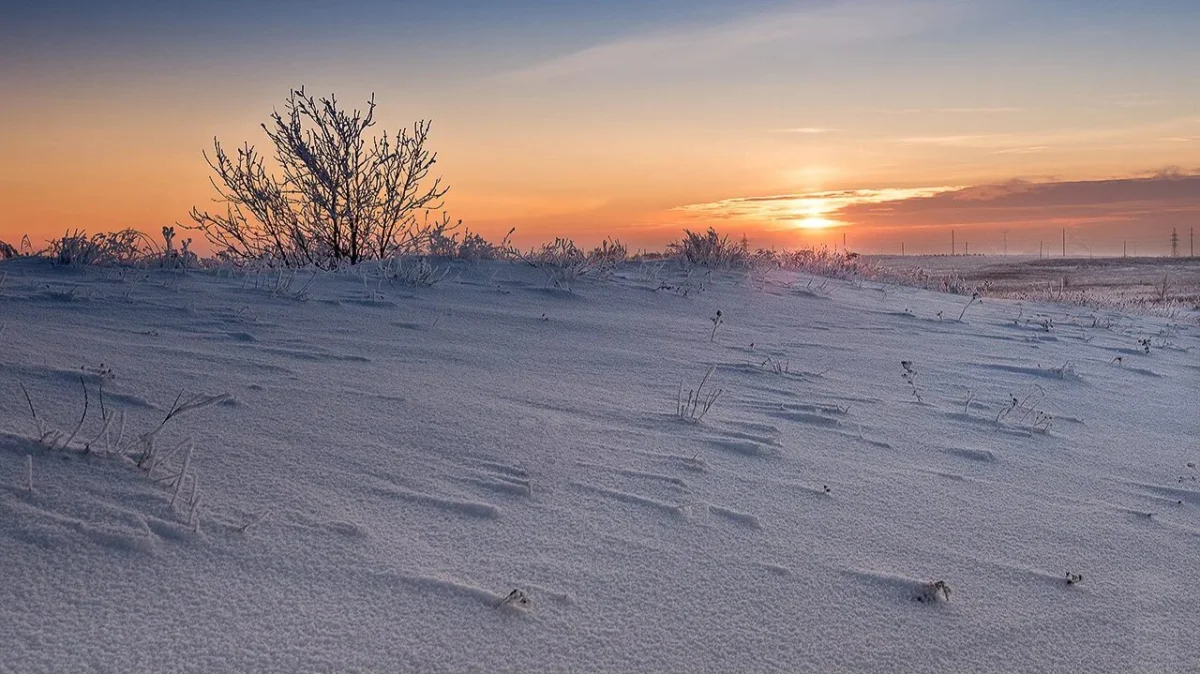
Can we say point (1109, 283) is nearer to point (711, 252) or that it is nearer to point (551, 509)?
point (711, 252)

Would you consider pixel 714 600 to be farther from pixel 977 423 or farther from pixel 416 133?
pixel 416 133

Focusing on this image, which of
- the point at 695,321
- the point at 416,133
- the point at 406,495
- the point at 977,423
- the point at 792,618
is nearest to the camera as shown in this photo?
the point at 792,618

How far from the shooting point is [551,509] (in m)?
2.36

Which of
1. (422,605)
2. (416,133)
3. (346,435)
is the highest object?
(416,133)

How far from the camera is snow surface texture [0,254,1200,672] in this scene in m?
1.76

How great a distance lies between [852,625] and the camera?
1.96m

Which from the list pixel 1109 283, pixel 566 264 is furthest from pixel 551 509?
pixel 1109 283

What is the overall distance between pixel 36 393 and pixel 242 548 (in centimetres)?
129

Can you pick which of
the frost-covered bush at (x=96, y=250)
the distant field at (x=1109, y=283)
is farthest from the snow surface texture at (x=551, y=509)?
the distant field at (x=1109, y=283)

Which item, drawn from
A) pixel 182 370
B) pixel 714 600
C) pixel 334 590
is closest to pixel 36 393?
pixel 182 370

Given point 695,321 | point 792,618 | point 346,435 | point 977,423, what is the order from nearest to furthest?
point 792,618, point 346,435, point 977,423, point 695,321

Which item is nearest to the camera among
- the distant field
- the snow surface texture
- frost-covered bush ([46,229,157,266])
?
the snow surface texture

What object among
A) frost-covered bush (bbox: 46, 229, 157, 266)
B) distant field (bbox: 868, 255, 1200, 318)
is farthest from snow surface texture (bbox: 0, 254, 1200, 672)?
distant field (bbox: 868, 255, 1200, 318)

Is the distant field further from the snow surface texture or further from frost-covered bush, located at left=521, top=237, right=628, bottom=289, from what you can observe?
the snow surface texture
